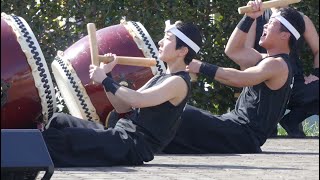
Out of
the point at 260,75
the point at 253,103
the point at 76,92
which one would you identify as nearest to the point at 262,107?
the point at 253,103

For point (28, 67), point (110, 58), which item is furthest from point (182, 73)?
point (28, 67)

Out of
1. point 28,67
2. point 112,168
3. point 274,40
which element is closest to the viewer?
point 112,168

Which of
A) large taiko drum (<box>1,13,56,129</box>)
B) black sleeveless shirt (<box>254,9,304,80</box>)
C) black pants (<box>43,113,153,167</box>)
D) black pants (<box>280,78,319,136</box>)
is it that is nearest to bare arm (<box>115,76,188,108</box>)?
black pants (<box>43,113,153,167</box>)

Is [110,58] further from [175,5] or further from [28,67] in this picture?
[175,5]

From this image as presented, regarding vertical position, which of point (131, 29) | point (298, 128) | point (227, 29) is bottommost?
point (298, 128)

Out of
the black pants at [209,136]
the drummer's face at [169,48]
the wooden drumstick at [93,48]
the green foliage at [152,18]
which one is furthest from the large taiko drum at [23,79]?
the green foliage at [152,18]

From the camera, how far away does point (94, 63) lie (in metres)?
6.21

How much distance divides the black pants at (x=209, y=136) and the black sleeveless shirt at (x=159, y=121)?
0.85 m

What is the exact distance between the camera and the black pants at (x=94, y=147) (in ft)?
20.0

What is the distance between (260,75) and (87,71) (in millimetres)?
1144

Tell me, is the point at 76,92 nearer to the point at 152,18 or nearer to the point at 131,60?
the point at 131,60

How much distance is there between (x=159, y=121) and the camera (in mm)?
6117

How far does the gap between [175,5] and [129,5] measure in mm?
415

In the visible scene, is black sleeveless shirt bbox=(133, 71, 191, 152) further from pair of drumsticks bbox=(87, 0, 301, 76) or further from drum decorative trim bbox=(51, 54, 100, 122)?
drum decorative trim bbox=(51, 54, 100, 122)
